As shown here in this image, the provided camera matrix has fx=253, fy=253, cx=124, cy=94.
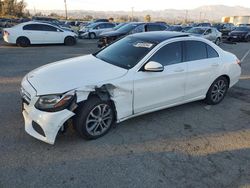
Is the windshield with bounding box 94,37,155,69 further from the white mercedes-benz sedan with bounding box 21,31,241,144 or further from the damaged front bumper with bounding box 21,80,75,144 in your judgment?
the damaged front bumper with bounding box 21,80,75,144

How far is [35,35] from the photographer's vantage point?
1521 cm

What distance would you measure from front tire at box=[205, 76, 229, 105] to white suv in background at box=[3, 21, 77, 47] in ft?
40.9

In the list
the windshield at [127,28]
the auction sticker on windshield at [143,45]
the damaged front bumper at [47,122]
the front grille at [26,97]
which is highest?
the auction sticker on windshield at [143,45]

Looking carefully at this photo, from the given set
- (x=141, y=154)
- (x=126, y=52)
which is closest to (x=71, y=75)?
(x=126, y=52)

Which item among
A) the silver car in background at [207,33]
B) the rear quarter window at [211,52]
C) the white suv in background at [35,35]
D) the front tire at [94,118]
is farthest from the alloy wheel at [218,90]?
the silver car in background at [207,33]

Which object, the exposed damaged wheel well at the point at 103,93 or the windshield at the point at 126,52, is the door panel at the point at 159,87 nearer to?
the windshield at the point at 126,52

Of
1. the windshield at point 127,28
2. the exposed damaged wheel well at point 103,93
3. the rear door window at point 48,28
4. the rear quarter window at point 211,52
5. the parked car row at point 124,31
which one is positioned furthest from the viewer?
the rear door window at point 48,28

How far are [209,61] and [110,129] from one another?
262cm

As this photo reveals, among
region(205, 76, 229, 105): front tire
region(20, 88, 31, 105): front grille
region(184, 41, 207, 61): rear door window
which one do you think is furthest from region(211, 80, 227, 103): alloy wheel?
region(20, 88, 31, 105): front grille

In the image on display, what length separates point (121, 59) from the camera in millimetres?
4555

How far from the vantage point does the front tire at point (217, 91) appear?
561cm

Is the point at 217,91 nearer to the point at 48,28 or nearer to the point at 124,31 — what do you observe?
the point at 124,31

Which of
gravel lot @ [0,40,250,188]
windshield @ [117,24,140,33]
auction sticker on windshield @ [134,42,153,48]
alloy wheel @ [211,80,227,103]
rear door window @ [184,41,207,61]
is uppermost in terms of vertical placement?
auction sticker on windshield @ [134,42,153,48]

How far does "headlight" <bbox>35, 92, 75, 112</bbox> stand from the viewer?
3547mm
